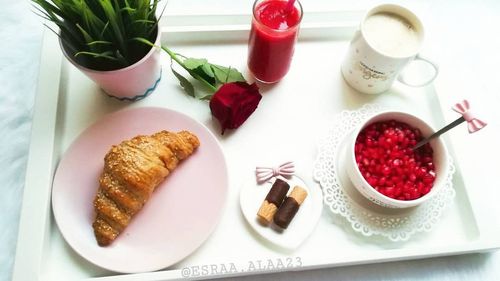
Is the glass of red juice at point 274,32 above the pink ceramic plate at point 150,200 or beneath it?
above

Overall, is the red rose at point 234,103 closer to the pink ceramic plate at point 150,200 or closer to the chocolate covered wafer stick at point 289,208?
the pink ceramic plate at point 150,200

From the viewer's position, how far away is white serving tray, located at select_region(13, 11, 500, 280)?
29.5 inches

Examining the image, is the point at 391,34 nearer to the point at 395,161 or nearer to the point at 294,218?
the point at 395,161

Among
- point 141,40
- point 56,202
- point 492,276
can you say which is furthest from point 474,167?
point 56,202

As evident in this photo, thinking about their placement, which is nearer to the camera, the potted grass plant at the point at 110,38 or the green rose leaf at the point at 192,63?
the potted grass plant at the point at 110,38

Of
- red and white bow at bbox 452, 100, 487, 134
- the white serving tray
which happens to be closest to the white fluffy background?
the white serving tray

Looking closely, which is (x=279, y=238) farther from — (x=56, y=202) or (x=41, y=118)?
(x=41, y=118)

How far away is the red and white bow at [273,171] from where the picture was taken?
2.69ft

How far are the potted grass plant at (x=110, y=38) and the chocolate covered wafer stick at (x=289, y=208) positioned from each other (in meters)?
0.35

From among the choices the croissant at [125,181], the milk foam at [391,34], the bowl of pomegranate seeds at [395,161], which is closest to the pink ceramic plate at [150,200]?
the croissant at [125,181]

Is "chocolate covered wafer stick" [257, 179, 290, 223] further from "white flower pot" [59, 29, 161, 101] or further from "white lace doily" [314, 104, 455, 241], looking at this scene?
"white flower pot" [59, 29, 161, 101]

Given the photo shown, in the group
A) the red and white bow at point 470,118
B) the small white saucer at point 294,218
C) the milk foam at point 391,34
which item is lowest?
the small white saucer at point 294,218

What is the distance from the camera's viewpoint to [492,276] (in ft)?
2.70

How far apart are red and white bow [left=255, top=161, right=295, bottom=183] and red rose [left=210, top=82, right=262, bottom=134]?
10 centimetres
